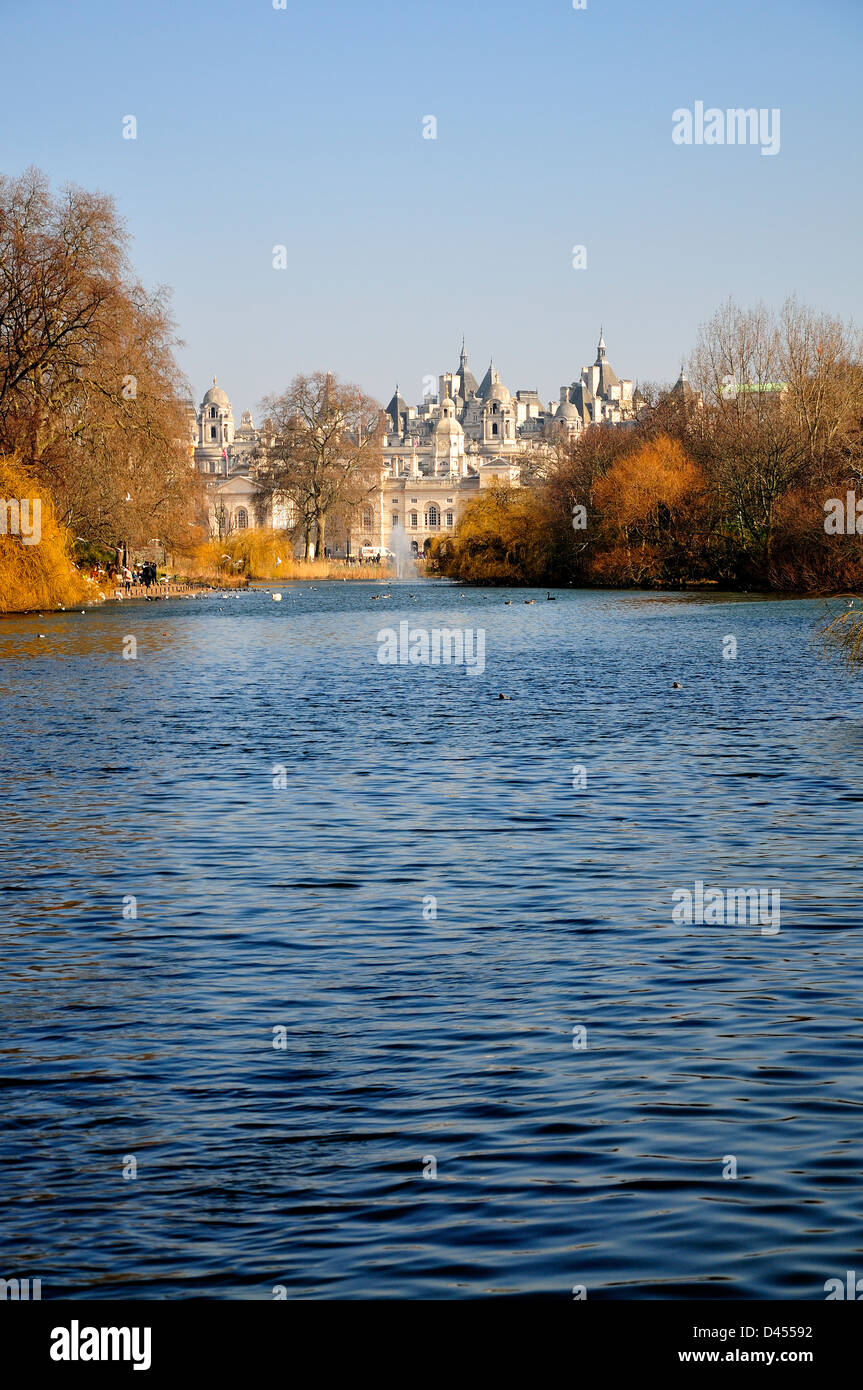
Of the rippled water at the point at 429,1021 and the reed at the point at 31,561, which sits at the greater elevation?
the reed at the point at 31,561

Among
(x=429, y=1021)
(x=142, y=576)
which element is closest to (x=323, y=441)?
(x=142, y=576)


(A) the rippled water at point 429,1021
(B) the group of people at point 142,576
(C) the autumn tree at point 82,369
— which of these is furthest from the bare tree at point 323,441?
(A) the rippled water at point 429,1021

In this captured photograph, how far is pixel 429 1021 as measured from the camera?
7.90 metres

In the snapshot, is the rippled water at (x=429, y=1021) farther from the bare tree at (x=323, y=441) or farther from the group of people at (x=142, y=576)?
the bare tree at (x=323, y=441)

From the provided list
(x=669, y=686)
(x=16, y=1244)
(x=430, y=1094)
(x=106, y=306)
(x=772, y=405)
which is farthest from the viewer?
(x=772, y=405)

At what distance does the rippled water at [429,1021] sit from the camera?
18.1 feet

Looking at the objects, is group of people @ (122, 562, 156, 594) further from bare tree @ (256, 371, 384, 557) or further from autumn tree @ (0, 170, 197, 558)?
bare tree @ (256, 371, 384, 557)

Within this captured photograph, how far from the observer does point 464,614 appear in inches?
2076

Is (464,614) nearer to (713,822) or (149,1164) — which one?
(713,822)

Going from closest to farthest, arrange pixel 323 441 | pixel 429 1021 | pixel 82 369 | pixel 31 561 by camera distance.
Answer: pixel 429 1021
pixel 31 561
pixel 82 369
pixel 323 441

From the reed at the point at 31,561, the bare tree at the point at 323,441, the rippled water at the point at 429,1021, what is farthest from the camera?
the bare tree at the point at 323,441

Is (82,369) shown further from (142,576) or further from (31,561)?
(142,576)

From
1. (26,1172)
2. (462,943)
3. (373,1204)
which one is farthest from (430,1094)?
(462,943)

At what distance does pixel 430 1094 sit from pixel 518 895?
12.8 feet
